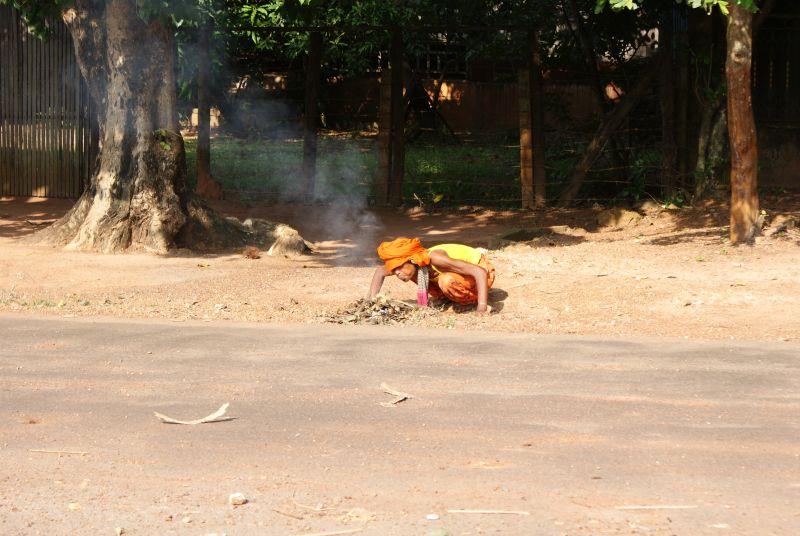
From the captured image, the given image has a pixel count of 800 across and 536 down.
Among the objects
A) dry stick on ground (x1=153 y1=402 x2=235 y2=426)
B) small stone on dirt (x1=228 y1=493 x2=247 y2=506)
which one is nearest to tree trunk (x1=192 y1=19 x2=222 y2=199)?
dry stick on ground (x1=153 y1=402 x2=235 y2=426)

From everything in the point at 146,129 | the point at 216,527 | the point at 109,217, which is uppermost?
the point at 146,129

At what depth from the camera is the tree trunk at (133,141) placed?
445 inches

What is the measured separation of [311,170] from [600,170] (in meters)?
3.92

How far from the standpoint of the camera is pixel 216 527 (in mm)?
3971

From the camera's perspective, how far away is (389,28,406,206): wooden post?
45.6 ft

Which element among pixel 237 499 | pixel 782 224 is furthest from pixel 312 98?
pixel 237 499

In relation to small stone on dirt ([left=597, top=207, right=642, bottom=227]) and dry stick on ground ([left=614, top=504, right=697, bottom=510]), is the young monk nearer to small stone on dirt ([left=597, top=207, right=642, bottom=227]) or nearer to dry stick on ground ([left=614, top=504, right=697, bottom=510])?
dry stick on ground ([left=614, top=504, right=697, bottom=510])

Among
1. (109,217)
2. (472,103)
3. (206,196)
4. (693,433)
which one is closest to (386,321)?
(693,433)

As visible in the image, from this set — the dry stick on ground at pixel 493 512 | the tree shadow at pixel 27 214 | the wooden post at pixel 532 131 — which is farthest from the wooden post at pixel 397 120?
the dry stick on ground at pixel 493 512

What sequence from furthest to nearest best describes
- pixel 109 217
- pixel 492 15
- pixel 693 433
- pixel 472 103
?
pixel 472 103, pixel 492 15, pixel 109 217, pixel 693 433

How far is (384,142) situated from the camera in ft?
46.5

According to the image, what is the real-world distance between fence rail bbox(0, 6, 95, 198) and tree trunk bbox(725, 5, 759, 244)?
28.8ft

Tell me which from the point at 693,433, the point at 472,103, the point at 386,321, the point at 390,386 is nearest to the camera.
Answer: the point at 693,433

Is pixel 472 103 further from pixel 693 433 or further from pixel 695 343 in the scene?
pixel 693 433
